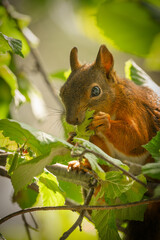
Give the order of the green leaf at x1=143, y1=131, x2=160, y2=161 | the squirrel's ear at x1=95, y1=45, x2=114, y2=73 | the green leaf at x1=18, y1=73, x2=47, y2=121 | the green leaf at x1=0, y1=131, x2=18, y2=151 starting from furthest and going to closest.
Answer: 1. the green leaf at x1=18, y1=73, x2=47, y2=121
2. the squirrel's ear at x1=95, y1=45, x2=114, y2=73
3. the green leaf at x1=0, y1=131, x2=18, y2=151
4. the green leaf at x1=143, y1=131, x2=160, y2=161

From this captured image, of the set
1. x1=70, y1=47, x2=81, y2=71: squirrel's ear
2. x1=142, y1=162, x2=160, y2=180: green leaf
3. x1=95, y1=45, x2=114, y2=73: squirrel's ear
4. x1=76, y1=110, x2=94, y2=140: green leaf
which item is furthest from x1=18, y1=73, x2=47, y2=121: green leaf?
x1=142, y1=162, x2=160, y2=180: green leaf

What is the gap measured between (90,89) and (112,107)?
126 millimetres

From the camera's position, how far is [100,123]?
100cm

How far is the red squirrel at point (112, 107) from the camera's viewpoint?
1.08 meters

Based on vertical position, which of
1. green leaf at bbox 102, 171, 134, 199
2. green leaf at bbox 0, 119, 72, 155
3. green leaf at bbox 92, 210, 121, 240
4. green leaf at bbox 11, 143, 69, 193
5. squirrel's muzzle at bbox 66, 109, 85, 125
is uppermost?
green leaf at bbox 0, 119, 72, 155

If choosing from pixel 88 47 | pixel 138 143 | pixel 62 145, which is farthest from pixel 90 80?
pixel 88 47

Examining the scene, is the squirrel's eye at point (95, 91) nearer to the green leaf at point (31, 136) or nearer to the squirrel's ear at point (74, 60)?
the squirrel's ear at point (74, 60)

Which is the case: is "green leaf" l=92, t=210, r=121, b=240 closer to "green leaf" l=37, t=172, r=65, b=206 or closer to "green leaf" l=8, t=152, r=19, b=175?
"green leaf" l=37, t=172, r=65, b=206

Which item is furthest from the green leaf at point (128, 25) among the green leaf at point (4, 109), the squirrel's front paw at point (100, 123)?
the green leaf at point (4, 109)

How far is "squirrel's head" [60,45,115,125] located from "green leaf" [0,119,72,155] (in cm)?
35

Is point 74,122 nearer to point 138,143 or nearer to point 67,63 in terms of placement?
point 138,143

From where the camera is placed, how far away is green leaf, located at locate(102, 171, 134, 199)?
2.46ft

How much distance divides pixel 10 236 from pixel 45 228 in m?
0.17

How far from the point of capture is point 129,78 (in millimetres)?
1424
